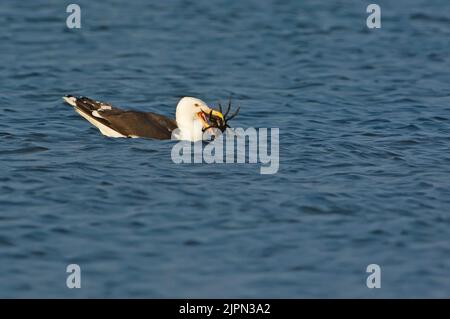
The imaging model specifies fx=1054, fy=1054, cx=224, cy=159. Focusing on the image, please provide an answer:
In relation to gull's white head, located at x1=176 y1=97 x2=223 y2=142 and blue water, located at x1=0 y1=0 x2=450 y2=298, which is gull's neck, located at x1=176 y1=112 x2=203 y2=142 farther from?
blue water, located at x1=0 y1=0 x2=450 y2=298

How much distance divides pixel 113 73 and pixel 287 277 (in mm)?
10376

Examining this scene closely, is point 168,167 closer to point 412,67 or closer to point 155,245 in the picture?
point 155,245

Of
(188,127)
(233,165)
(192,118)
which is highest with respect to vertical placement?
(192,118)

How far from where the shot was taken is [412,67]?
67.1ft

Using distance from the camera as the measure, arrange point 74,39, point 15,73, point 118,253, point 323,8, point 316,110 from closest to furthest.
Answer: point 118,253 → point 316,110 → point 15,73 → point 74,39 → point 323,8

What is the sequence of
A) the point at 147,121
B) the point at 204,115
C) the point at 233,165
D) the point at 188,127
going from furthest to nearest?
the point at 204,115 < the point at 188,127 < the point at 147,121 < the point at 233,165

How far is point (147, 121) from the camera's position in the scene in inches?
591

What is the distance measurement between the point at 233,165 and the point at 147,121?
179 cm

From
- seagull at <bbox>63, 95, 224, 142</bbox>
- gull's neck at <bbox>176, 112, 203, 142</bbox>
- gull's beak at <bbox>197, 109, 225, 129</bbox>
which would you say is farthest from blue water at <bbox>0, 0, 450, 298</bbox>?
gull's beak at <bbox>197, 109, 225, 129</bbox>

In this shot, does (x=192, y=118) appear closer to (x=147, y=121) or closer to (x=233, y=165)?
(x=147, y=121)

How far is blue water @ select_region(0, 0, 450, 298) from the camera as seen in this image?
10.3 metres

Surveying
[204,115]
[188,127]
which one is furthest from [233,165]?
[204,115]
